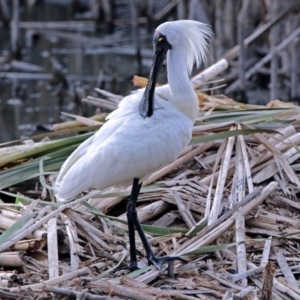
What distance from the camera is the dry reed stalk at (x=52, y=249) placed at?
479cm

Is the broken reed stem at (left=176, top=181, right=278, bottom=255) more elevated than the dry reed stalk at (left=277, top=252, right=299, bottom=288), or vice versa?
the broken reed stem at (left=176, top=181, right=278, bottom=255)

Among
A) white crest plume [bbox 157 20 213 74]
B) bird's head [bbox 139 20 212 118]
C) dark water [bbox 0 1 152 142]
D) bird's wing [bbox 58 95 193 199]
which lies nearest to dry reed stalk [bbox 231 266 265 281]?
bird's wing [bbox 58 95 193 199]

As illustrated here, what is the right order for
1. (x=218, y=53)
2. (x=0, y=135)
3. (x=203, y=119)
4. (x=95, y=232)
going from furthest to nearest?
(x=218, y=53) → (x=0, y=135) → (x=203, y=119) → (x=95, y=232)

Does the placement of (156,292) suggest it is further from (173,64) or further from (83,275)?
(173,64)

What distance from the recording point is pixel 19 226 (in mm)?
4918

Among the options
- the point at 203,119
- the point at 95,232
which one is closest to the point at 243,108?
the point at 203,119

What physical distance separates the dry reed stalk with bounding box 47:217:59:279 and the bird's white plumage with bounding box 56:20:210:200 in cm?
22

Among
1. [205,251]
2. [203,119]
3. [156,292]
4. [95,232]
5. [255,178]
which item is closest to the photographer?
[156,292]

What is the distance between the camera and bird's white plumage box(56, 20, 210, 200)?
494cm

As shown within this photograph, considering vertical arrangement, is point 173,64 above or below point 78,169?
above

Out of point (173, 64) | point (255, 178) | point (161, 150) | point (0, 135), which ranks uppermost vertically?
point (173, 64)

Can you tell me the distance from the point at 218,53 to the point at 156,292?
8322 millimetres

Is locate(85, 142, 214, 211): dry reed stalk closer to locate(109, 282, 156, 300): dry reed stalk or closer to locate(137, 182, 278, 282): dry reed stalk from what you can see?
locate(137, 182, 278, 282): dry reed stalk

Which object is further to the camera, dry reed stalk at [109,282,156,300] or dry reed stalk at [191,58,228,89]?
dry reed stalk at [191,58,228,89]
